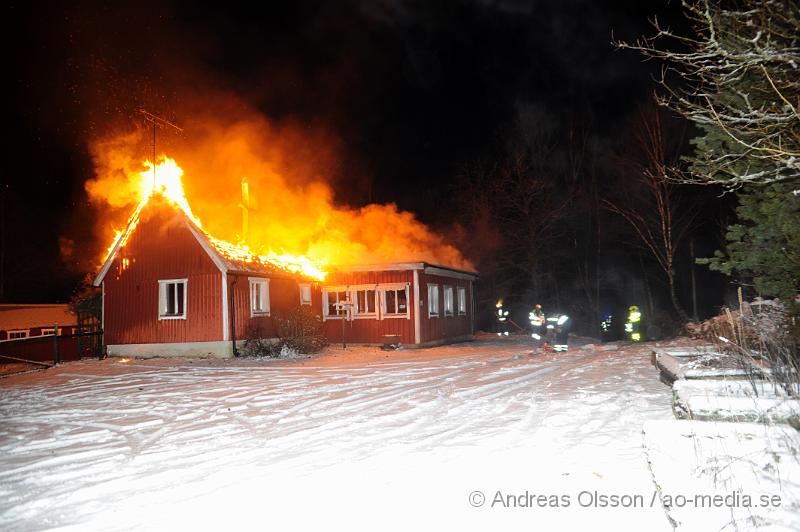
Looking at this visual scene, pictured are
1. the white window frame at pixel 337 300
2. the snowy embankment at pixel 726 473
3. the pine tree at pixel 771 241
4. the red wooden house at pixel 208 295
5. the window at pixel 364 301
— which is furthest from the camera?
the white window frame at pixel 337 300

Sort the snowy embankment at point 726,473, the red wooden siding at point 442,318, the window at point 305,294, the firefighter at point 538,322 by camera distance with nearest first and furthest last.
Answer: the snowy embankment at point 726,473 → the firefighter at point 538,322 → the window at point 305,294 → the red wooden siding at point 442,318

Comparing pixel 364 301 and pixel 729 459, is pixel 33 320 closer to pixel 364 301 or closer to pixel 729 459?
pixel 364 301

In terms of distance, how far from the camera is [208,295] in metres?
18.8

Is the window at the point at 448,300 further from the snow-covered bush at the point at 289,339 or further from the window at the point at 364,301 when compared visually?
the snow-covered bush at the point at 289,339

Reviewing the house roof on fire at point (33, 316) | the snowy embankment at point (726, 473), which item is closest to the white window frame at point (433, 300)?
the house roof on fire at point (33, 316)

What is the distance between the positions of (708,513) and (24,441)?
26.7 ft

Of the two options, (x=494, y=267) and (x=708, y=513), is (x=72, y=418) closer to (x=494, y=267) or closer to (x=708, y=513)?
(x=708, y=513)

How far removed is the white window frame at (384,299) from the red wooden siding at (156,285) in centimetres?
671

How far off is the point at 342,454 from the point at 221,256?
13.9 m

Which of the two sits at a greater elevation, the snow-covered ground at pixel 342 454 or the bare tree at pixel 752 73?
the bare tree at pixel 752 73

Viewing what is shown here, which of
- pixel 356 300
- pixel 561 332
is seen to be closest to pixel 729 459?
pixel 561 332

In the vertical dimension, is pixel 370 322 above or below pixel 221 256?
below

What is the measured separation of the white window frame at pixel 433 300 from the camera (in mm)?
23453

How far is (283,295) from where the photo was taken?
21453mm
